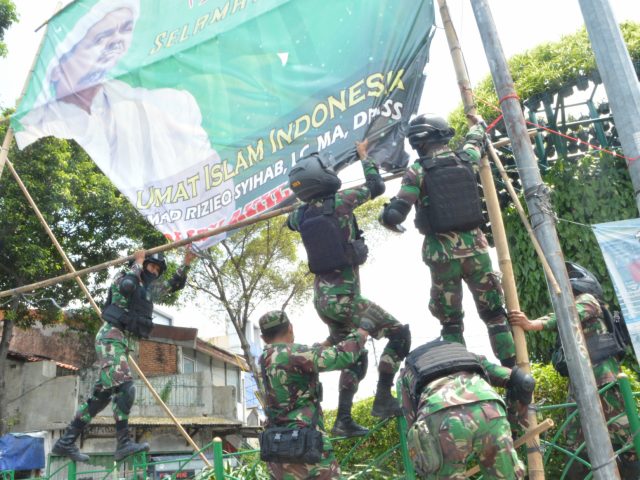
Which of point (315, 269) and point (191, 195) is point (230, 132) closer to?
point (191, 195)

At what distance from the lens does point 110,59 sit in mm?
7871

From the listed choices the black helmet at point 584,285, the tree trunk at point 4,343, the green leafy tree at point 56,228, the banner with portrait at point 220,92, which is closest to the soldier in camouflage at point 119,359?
the banner with portrait at point 220,92

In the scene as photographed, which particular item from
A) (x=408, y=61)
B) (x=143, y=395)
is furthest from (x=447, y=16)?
(x=143, y=395)

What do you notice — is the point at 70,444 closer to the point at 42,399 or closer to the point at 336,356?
the point at 336,356

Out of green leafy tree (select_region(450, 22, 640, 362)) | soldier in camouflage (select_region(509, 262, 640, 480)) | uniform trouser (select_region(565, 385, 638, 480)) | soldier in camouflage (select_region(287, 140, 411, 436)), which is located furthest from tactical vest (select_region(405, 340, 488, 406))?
green leafy tree (select_region(450, 22, 640, 362))

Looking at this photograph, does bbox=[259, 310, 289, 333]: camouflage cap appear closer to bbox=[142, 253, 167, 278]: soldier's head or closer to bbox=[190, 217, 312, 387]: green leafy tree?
bbox=[142, 253, 167, 278]: soldier's head

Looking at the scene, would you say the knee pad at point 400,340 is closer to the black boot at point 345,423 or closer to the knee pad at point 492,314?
the black boot at point 345,423

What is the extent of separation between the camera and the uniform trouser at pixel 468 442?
3.27m

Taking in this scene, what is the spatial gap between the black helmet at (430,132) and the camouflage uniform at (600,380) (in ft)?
5.09

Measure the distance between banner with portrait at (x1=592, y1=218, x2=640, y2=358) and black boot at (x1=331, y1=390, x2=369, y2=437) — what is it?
8.71ft

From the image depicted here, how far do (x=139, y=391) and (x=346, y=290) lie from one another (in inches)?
804

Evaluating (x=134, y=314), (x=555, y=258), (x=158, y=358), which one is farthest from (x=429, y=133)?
(x=158, y=358)

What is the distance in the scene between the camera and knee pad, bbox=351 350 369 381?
4.80 metres

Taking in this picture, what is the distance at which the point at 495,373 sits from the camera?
12.8 feet
